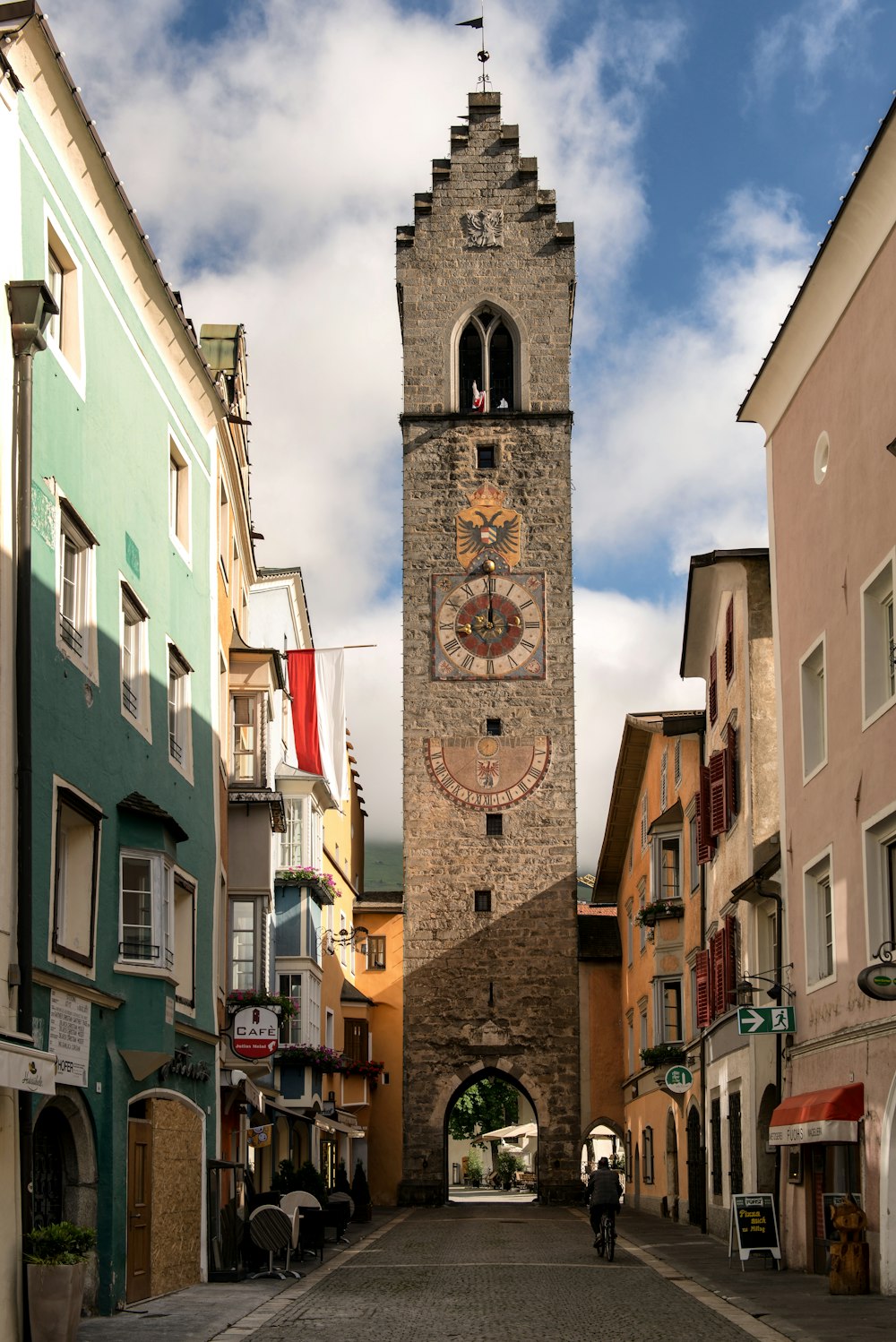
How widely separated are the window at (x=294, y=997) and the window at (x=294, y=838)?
2357 mm

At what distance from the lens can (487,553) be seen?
49.2 m

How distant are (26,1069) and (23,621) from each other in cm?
328

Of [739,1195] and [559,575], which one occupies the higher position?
[559,575]

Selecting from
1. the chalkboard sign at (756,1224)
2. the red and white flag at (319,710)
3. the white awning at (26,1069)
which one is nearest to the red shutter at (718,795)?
the red and white flag at (319,710)

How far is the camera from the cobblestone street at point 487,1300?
13961 millimetres

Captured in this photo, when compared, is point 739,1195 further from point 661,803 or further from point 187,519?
point 661,803

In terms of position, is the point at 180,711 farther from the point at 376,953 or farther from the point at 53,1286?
the point at 376,953

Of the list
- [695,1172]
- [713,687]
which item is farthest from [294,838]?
[713,687]

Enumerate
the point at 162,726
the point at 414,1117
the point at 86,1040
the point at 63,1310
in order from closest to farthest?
1. the point at 63,1310
2. the point at 86,1040
3. the point at 162,726
4. the point at 414,1117

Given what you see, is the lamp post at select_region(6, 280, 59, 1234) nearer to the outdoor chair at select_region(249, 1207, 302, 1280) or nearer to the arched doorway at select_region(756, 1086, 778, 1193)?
the outdoor chair at select_region(249, 1207, 302, 1280)

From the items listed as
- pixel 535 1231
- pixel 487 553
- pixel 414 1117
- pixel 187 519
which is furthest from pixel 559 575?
pixel 187 519

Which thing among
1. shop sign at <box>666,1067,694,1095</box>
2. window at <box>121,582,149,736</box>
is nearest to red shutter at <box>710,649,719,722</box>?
shop sign at <box>666,1067,694,1095</box>

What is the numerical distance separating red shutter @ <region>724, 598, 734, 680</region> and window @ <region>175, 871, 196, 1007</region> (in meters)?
9.91

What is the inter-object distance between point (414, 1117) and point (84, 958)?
105 feet
